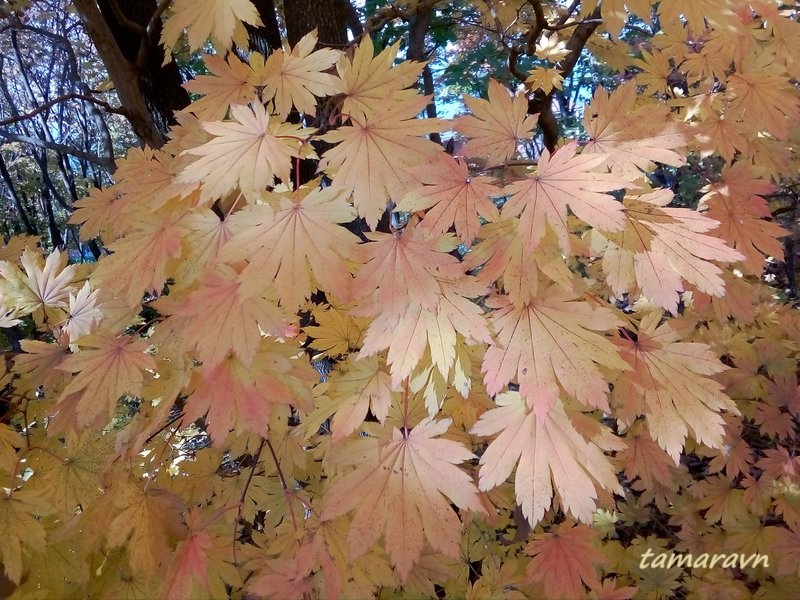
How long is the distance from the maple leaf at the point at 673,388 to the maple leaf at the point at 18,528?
57.4 inches

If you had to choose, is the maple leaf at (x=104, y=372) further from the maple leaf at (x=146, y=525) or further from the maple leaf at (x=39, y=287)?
the maple leaf at (x=39, y=287)

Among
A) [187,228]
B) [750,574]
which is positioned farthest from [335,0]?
[750,574]

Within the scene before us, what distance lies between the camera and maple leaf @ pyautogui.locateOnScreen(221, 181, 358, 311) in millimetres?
926

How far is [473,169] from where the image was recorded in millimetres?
1246

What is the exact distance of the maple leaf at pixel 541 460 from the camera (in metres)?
1.01

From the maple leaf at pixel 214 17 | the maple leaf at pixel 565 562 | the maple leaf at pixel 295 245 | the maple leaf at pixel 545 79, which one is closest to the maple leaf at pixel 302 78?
the maple leaf at pixel 214 17

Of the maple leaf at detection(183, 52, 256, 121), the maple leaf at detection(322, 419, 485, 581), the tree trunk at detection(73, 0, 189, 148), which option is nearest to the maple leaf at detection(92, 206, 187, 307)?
the maple leaf at detection(183, 52, 256, 121)

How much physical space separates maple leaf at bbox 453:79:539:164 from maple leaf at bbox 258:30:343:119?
326mm

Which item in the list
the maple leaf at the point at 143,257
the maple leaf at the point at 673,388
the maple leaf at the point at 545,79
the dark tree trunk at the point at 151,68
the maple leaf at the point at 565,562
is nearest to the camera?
the maple leaf at the point at 143,257

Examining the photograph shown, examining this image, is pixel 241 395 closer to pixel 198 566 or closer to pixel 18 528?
pixel 198 566

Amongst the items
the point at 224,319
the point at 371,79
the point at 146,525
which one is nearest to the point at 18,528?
the point at 146,525

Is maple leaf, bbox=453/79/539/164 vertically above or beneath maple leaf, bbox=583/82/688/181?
above

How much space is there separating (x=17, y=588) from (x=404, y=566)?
101cm

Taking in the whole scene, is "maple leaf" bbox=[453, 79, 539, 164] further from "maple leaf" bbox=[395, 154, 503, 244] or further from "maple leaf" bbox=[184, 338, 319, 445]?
"maple leaf" bbox=[184, 338, 319, 445]
